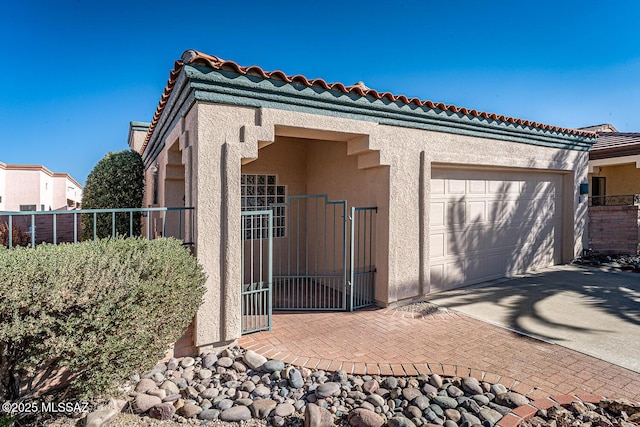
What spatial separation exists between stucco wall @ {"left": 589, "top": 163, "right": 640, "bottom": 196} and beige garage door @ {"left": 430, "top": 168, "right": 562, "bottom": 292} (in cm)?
942

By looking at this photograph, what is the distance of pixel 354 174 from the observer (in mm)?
7074

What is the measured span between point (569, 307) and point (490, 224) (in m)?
2.58

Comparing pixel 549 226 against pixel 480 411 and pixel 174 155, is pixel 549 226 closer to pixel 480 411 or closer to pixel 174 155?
pixel 480 411

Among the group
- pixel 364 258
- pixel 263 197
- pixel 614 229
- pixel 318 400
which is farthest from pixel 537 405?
pixel 614 229

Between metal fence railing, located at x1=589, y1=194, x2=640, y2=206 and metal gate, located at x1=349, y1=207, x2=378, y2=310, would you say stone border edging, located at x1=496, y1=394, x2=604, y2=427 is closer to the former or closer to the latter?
metal gate, located at x1=349, y1=207, x2=378, y2=310

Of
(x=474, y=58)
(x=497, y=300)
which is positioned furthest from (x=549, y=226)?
(x=474, y=58)

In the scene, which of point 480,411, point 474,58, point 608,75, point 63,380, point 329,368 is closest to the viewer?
point 480,411

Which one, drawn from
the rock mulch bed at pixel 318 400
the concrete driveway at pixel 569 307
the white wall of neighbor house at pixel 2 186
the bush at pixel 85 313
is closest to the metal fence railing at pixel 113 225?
the bush at pixel 85 313

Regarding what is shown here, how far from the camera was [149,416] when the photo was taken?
11.0ft

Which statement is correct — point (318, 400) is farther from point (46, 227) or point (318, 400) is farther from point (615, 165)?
point (615, 165)

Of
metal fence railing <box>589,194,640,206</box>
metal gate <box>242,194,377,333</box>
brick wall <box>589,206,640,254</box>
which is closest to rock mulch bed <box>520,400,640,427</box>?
metal gate <box>242,194,377,333</box>

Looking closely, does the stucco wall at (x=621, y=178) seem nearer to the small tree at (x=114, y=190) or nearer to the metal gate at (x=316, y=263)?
the metal gate at (x=316, y=263)

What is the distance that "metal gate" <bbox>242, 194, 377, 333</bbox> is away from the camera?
5.55 m

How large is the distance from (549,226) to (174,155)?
1071cm
